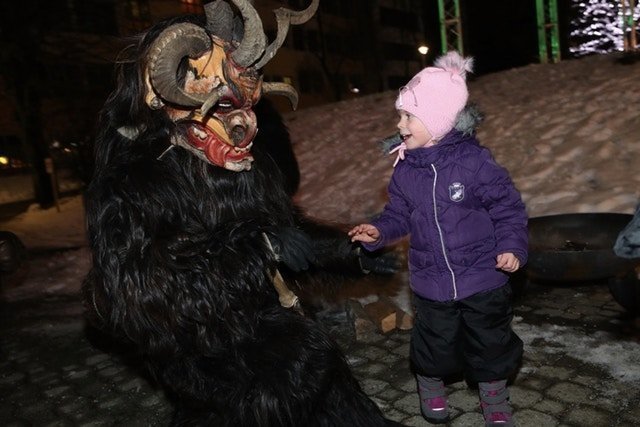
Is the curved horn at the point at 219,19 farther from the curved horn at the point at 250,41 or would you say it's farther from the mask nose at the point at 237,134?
the mask nose at the point at 237,134

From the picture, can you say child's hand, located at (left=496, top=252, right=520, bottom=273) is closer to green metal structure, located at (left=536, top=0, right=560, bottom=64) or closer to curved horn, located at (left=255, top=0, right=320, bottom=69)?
curved horn, located at (left=255, top=0, right=320, bottom=69)

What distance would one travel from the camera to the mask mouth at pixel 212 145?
2.26 meters

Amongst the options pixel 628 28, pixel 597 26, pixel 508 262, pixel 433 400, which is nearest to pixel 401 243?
pixel 433 400

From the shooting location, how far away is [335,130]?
13.1 m

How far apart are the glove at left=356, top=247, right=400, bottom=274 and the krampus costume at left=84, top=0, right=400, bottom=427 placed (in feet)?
1.92

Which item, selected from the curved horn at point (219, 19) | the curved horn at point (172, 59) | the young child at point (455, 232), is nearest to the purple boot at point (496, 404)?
the young child at point (455, 232)

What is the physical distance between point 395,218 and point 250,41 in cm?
121

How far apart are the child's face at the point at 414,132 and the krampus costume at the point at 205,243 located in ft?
2.36

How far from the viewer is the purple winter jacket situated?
106 inches

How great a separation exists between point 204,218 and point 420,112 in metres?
1.15

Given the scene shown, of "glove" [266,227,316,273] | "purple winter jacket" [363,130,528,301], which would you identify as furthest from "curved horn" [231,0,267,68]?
"purple winter jacket" [363,130,528,301]

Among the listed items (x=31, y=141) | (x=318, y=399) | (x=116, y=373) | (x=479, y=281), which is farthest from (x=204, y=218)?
(x=31, y=141)

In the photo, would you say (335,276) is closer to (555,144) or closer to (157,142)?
(157,142)

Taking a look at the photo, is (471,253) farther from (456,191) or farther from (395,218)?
(395,218)
